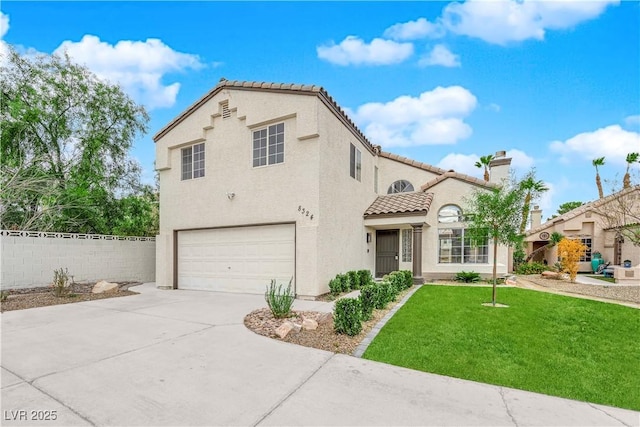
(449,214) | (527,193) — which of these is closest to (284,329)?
(527,193)

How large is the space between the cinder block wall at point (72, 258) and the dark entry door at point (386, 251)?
40.3 feet

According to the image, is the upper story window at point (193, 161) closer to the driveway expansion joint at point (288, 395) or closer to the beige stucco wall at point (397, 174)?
the beige stucco wall at point (397, 174)

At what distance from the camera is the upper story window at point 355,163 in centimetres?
1284

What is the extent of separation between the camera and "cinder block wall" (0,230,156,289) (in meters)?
11.6

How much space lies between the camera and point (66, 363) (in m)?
4.64

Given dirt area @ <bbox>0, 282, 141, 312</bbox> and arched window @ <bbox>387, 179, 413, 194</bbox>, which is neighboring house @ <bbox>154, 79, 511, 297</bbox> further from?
dirt area @ <bbox>0, 282, 141, 312</bbox>

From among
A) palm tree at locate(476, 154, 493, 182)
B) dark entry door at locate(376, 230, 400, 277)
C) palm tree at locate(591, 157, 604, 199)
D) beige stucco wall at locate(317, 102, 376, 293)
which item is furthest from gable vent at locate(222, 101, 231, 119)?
palm tree at locate(591, 157, 604, 199)

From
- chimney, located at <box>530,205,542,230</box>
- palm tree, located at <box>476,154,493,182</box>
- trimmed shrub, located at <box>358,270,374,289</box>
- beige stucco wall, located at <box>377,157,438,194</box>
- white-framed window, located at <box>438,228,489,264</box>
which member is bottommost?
trimmed shrub, located at <box>358,270,374,289</box>

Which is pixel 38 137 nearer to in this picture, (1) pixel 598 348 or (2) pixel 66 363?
(2) pixel 66 363

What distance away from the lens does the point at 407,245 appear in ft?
49.0

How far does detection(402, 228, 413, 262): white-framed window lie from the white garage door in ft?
22.1

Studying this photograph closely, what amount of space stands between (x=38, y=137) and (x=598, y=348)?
2204 cm

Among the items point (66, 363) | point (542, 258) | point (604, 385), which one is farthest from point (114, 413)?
point (542, 258)

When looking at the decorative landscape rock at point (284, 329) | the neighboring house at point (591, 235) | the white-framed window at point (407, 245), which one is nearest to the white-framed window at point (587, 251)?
the neighboring house at point (591, 235)
